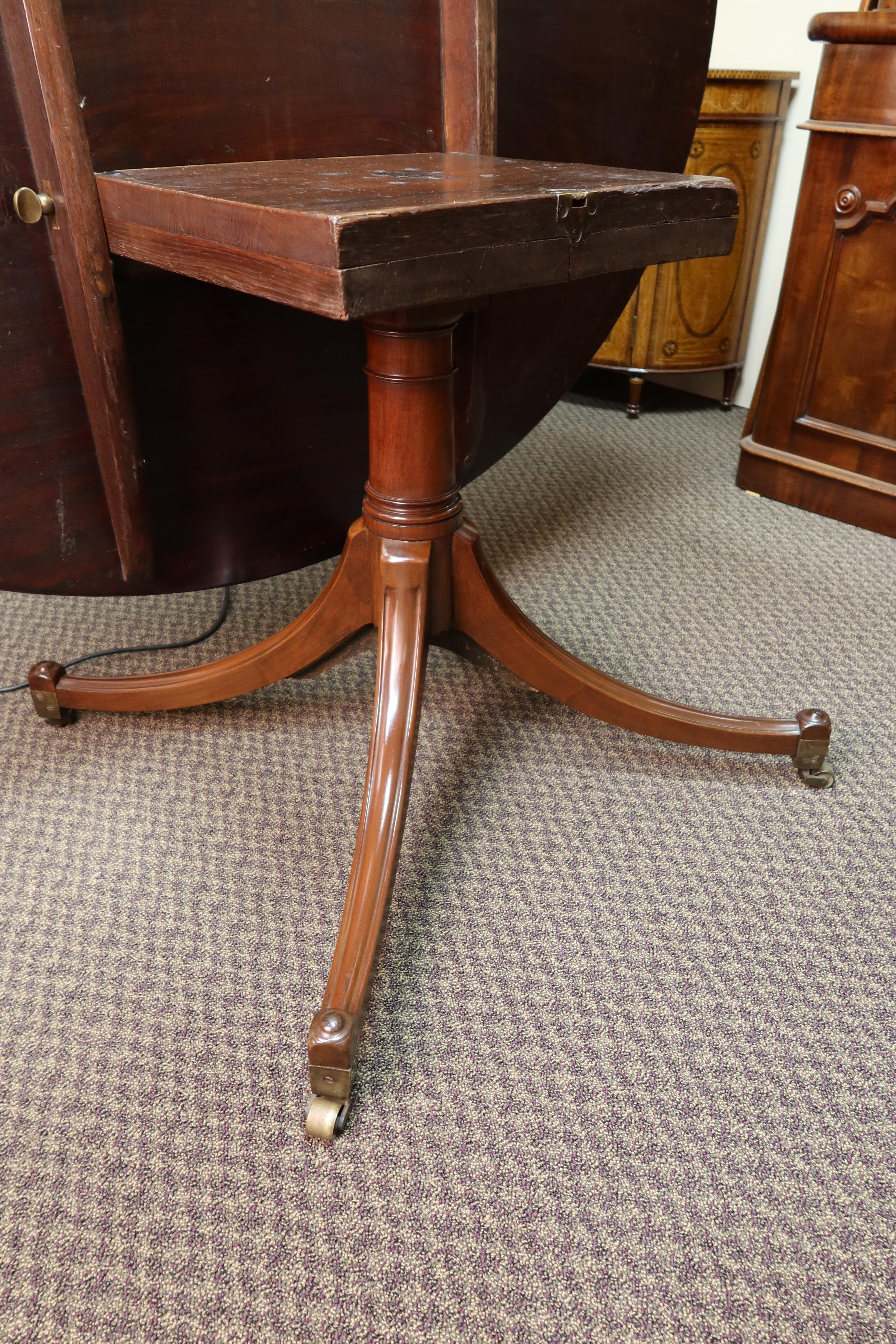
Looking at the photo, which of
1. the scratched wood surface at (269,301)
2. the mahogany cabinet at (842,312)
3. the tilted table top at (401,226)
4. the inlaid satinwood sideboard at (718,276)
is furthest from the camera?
the inlaid satinwood sideboard at (718,276)

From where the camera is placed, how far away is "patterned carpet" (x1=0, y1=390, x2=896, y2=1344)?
66 centimetres

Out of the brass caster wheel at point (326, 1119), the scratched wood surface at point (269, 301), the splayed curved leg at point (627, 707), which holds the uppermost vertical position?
the scratched wood surface at point (269, 301)

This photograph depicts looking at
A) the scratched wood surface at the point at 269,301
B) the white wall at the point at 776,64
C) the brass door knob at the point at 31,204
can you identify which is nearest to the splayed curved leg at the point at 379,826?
the scratched wood surface at the point at 269,301

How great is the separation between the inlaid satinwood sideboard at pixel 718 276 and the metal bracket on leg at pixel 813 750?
1.15 meters

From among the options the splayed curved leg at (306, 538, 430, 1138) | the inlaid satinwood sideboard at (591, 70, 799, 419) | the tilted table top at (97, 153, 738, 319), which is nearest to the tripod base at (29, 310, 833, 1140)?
the splayed curved leg at (306, 538, 430, 1138)

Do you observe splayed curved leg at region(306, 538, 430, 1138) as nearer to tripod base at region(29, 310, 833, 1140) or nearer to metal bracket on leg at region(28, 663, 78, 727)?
tripod base at region(29, 310, 833, 1140)

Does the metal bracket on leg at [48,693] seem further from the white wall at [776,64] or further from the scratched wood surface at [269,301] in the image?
the white wall at [776,64]

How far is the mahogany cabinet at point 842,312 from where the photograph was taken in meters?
1.54

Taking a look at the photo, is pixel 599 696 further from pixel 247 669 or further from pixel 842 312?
pixel 842 312

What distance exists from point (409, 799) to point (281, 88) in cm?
68

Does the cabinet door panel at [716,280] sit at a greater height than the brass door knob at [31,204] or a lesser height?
lesser

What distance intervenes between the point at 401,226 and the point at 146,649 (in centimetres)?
90

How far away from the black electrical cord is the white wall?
1.26 meters

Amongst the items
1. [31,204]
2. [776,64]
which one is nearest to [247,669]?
[31,204]
